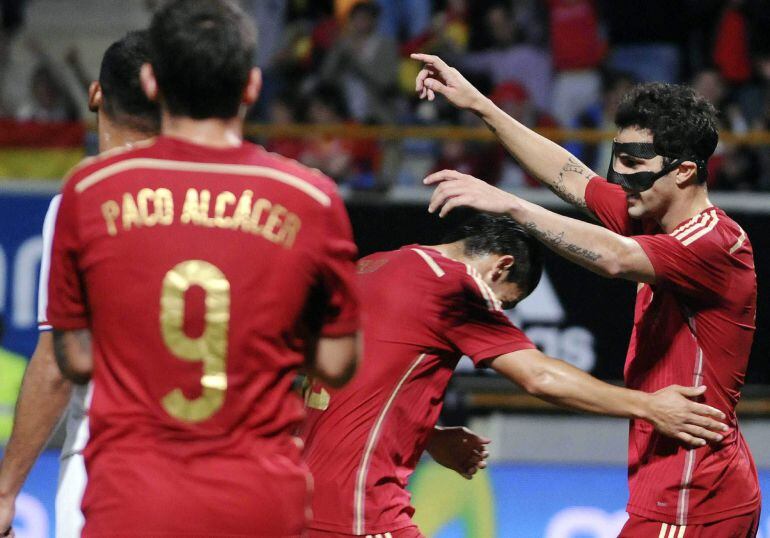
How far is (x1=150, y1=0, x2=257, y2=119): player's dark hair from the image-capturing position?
2611 mm

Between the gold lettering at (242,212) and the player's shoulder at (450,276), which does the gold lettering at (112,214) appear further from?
the player's shoulder at (450,276)

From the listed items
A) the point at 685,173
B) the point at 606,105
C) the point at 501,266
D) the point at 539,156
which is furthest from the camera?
the point at 606,105

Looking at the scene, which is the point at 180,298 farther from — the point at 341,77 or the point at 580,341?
the point at 341,77

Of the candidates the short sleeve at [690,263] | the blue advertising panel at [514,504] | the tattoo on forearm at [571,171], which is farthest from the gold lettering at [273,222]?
the blue advertising panel at [514,504]

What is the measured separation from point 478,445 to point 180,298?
2.09 meters

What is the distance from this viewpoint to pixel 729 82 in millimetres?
10422

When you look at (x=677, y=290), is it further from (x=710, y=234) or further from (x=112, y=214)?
(x=112, y=214)

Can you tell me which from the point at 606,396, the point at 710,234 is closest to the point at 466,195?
the point at 606,396

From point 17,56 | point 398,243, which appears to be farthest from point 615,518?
point 17,56

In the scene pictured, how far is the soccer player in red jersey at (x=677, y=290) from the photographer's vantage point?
13.0 feet

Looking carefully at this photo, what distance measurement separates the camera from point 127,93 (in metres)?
3.79

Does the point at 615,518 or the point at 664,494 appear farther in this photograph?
the point at 615,518

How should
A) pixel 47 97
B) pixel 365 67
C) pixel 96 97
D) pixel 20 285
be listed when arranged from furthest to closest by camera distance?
pixel 365 67, pixel 47 97, pixel 20 285, pixel 96 97

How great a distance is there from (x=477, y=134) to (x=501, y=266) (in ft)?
15.5
